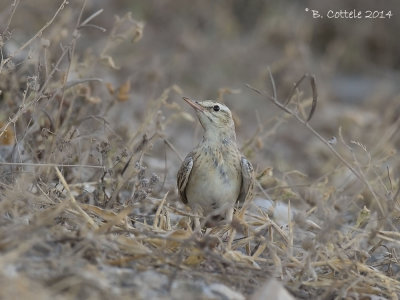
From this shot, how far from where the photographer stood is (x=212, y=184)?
516 centimetres

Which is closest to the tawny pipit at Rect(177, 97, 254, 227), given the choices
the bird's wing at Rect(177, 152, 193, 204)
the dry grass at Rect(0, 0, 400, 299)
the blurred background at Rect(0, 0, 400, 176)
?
the bird's wing at Rect(177, 152, 193, 204)

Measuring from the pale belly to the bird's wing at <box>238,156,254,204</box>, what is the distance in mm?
51

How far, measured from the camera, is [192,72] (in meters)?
11.1

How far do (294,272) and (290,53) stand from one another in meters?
4.38

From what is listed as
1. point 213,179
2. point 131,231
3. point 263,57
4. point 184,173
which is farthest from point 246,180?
point 263,57

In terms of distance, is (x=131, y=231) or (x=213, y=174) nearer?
(x=131, y=231)

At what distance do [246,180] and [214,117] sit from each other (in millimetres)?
561

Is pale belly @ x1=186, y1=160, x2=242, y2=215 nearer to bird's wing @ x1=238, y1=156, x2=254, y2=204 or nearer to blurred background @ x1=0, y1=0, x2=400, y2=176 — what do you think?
Result: bird's wing @ x1=238, y1=156, x2=254, y2=204

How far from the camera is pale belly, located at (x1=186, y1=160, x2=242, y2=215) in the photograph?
5.17m

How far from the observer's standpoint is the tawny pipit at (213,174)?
5.17m

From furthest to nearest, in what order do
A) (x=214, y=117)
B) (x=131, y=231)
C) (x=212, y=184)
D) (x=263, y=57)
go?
(x=263, y=57) < (x=214, y=117) < (x=212, y=184) < (x=131, y=231)

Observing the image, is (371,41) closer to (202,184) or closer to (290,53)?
(290,53)

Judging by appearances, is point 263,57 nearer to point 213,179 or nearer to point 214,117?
point 214,117

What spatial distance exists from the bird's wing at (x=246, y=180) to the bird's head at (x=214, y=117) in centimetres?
28
